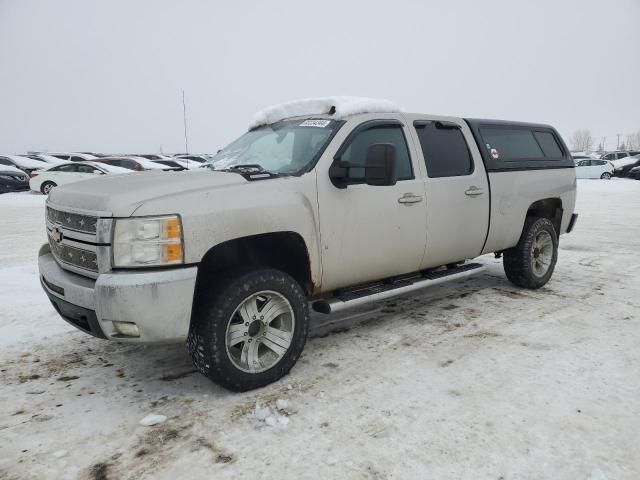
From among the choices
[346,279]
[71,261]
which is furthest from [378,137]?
[71,261]

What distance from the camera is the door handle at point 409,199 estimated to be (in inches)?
159

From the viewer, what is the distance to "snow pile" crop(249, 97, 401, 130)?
404cm

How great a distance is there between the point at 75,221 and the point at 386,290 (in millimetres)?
2452

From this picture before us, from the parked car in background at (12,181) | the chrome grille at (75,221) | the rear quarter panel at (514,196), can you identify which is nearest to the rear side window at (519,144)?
the rear quarter panel at (514,196)

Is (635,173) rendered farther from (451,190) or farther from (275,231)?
(275,231)

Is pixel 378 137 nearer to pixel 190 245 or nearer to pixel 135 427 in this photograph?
pixel 190 245

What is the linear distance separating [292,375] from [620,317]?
10.9 feet

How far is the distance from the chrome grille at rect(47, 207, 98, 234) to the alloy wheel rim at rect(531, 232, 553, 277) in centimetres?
487

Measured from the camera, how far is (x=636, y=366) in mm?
3559

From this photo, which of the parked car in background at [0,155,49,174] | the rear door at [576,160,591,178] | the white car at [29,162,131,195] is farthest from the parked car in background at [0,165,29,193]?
the rear door at [576,160,591,178]

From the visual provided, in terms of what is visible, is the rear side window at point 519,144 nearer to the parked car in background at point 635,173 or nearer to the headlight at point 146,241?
the headlight at point 146,241

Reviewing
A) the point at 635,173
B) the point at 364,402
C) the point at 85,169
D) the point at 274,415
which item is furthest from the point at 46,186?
the point at 635,173

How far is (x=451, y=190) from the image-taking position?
4.48m

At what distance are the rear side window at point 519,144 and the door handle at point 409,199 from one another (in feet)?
4.66
